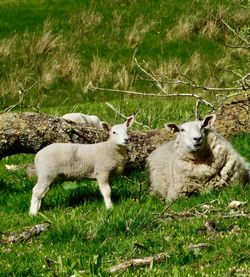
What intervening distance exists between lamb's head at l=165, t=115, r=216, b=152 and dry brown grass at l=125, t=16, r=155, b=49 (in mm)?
13366

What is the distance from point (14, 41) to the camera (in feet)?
71.6

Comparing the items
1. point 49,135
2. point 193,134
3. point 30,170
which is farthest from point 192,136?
point 30,170

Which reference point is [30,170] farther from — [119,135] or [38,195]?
[119,135]

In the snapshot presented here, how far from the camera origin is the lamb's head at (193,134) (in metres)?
8.29

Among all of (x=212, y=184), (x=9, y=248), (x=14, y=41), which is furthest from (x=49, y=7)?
(x=9, y=248)

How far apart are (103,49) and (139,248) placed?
16.4 m

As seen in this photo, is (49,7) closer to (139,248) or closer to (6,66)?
(6,66)

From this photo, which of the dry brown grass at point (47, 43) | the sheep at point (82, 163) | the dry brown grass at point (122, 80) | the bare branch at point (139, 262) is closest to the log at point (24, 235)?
the sheep at point (82, 163)

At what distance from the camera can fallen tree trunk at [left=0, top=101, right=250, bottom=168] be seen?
927 centimetres

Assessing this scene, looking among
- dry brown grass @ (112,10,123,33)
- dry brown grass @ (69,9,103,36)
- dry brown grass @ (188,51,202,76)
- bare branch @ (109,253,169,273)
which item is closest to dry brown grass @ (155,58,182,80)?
dry brown grass @ (188,51,202,76)

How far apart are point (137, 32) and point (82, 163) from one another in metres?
14.6

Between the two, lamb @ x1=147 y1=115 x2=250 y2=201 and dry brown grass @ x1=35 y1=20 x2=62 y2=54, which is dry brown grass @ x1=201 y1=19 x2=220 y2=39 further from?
lamb @ x1=147 y1=115 x2=250 y2=201

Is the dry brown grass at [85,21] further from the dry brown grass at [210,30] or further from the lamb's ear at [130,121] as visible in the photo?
the lamb's ear at [130,121]

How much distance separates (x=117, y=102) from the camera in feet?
55.2
